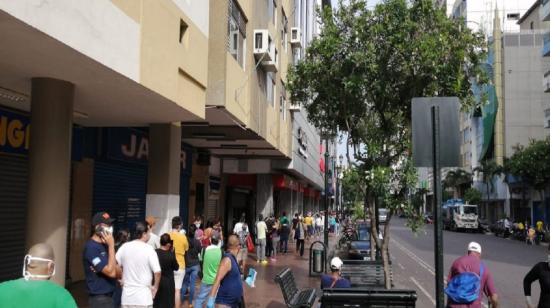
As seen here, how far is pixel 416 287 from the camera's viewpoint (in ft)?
51.6

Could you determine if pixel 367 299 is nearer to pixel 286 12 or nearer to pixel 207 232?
pixel 207 232

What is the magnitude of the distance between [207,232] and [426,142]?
846 cm

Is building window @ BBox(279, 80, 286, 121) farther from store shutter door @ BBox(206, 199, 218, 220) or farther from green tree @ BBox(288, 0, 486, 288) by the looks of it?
green tree @ BBox(288, 0, 486, 288)

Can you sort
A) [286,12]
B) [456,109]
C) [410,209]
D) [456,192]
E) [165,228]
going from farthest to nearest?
[456,192]
[286,12]
[165,228]
[410,209]
[456,109]

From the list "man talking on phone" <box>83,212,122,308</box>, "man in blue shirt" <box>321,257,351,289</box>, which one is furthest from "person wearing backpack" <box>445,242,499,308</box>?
"man talking on phone" <box>83,212,122,308</box>

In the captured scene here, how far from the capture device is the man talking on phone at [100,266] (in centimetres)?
637

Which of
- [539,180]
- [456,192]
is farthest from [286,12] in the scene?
[456,192]

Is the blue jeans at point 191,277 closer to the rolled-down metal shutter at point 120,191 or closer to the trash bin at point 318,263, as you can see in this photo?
the rolled-down metal shutter at point 120,191

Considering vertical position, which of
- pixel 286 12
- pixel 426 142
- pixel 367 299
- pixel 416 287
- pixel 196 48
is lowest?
pixel 416 287

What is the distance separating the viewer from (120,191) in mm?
15383

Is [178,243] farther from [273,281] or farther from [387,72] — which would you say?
[273,281]

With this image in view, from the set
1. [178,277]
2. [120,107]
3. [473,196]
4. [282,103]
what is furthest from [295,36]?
[473,196]

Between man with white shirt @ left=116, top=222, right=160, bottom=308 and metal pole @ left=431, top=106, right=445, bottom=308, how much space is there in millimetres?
3300

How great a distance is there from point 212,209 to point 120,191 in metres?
11.0
